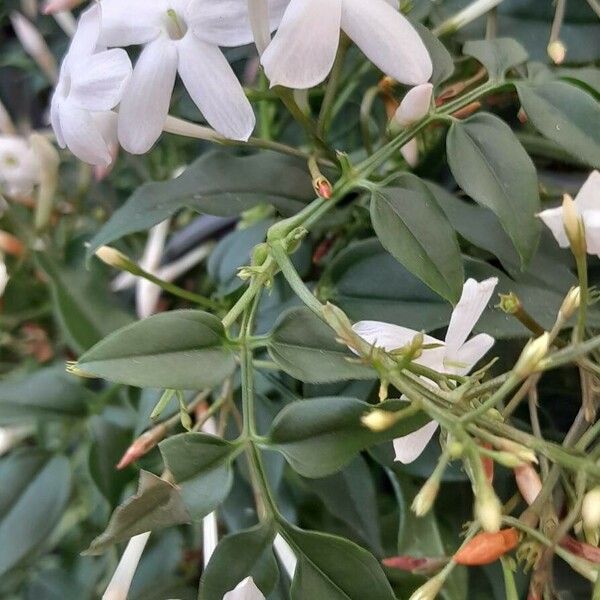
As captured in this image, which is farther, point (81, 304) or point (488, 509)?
point (81, 304)

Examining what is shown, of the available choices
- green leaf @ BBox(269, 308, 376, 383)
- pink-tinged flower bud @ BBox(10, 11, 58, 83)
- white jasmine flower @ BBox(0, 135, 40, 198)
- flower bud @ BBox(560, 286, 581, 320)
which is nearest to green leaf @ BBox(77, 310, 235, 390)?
green leaf @ BBox(269, 308, 376, 383)

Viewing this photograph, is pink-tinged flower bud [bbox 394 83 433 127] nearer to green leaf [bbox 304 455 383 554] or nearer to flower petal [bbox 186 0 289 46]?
flower petal [bbox 186 0 289 46]

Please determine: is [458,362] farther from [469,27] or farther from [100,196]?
[100,196]

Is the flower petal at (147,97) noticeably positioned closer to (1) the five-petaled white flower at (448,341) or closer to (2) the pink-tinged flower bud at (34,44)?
(1) the five-petaled white flower at (448,341)

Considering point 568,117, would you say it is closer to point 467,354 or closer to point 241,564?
point 467,354

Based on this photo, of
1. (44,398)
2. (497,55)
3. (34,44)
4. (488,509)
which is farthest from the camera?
(34,44)

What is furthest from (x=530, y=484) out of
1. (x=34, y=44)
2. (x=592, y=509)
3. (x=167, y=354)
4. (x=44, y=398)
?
(x=34, y=44)
